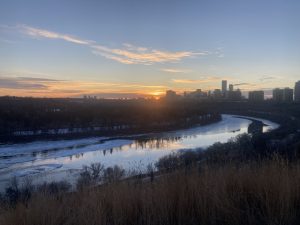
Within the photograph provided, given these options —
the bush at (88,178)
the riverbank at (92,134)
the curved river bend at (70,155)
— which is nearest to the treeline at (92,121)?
the riverbank at (92,134)

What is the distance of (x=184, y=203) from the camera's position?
3.75 meters

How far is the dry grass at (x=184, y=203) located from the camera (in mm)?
3471

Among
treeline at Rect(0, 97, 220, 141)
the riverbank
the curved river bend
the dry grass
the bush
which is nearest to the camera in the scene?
the dry grass

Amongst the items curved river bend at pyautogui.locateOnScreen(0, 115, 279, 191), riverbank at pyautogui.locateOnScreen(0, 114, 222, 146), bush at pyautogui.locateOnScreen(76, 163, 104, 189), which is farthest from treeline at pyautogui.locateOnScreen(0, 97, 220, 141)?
bush at pyautogui.locateOnScreen(76, 163, 104, 189)

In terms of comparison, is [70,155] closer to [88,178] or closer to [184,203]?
[88,178]

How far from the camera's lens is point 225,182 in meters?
4.16

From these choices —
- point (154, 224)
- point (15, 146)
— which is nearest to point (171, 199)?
point (154, 224)

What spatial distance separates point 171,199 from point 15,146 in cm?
3706

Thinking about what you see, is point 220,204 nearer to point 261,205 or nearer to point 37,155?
point 261,205

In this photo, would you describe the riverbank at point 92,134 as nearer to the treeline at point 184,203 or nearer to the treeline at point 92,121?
the treeline at point 92,121

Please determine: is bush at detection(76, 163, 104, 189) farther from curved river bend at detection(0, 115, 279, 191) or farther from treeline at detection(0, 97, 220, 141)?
treeline at detection(0, 97, 220, 141)

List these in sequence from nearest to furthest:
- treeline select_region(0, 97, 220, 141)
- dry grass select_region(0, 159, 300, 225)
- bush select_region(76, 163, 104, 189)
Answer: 1. dry grass select_region(0, 159, 300, 225)
2. bush select_region(76, 163, 104, 189)
3. treeline select_region(0, 97, 220, 141)

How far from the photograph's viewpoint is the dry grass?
3.47m

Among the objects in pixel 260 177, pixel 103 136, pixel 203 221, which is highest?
pixel 260 177
